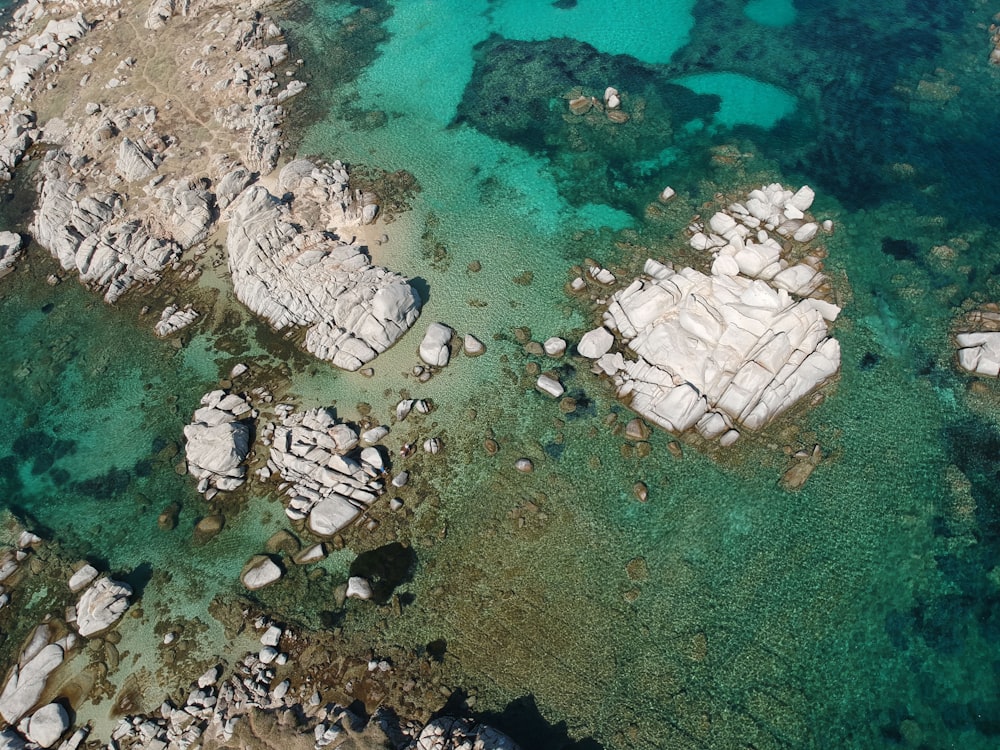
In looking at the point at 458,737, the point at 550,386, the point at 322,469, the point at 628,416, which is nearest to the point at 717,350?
the point at 628,416

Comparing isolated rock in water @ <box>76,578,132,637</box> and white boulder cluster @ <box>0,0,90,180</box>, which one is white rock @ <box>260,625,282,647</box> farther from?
white boulder cluster @ <box>0,0,90,180</box>

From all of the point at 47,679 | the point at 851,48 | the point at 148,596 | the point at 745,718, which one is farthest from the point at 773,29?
the point at 47,679

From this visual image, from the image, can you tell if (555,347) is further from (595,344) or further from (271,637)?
(271,637)

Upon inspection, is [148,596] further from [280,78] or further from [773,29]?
[773,29]

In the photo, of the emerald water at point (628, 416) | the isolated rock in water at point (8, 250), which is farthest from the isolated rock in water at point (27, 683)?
the isolated rock in water at point (8, 250)

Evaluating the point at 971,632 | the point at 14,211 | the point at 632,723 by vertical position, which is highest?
the point at 14,211

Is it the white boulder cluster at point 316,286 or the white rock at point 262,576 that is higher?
the white boulder cluster at point 316,286

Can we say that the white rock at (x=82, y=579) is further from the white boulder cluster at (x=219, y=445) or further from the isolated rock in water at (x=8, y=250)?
the isolated rock in water at (x=8, y=250)

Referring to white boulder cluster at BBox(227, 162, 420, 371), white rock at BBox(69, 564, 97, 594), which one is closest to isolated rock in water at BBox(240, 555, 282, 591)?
white rock at BBox(69, 564, 97, 594)
